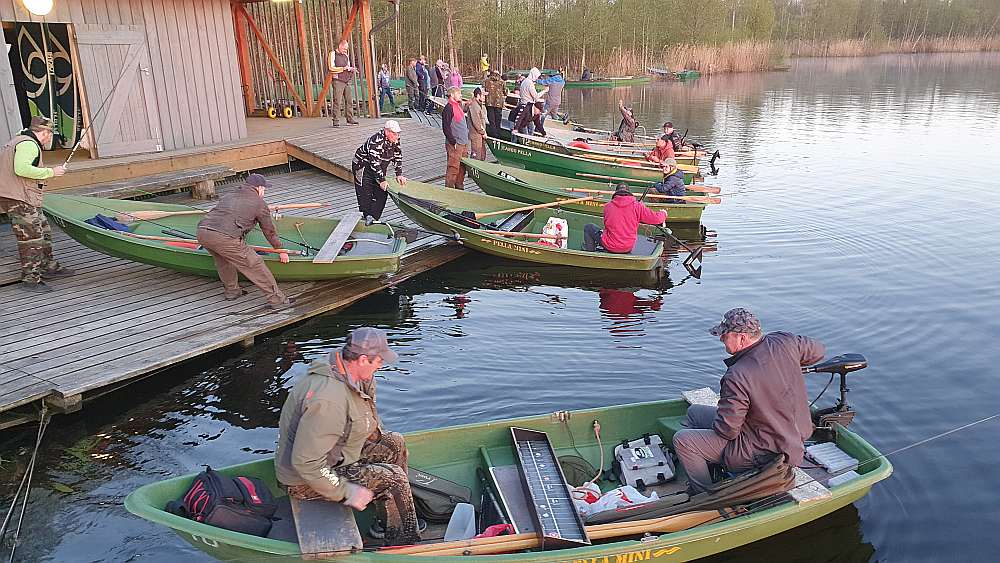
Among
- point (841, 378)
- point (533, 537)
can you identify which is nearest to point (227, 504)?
point (533, 537)

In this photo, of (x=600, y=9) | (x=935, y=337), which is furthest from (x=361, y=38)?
(x=600, y=9)

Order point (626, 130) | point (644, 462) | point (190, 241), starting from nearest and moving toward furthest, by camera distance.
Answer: point (644, 462)
point (190, 241)
point (626, 130)

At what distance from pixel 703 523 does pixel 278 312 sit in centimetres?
579

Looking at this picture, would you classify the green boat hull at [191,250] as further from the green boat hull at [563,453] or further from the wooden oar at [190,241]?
the green boat hull at [563,453]

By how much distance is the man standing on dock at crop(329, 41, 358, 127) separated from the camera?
1628 centimetres

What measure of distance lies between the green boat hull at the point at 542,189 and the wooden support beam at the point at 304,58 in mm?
6391

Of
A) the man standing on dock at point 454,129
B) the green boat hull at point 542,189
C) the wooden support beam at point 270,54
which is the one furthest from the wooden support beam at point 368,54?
the green boat hull at point 542,189

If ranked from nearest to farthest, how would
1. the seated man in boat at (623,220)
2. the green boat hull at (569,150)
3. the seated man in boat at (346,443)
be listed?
1. the seated man in boat at (346,443)
2. the seated man in boat at (623,220)
3. the green boat hull at (569,150)

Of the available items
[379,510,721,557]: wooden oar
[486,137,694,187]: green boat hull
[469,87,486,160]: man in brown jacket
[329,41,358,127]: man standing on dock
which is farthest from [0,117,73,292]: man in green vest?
[486,137,694,187]: green boat hull

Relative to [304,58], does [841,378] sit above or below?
below

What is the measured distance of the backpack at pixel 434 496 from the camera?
5137 millimetres

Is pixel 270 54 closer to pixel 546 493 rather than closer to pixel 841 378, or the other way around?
pixel 546 493

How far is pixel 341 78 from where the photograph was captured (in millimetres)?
16859

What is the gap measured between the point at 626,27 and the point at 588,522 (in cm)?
4694
